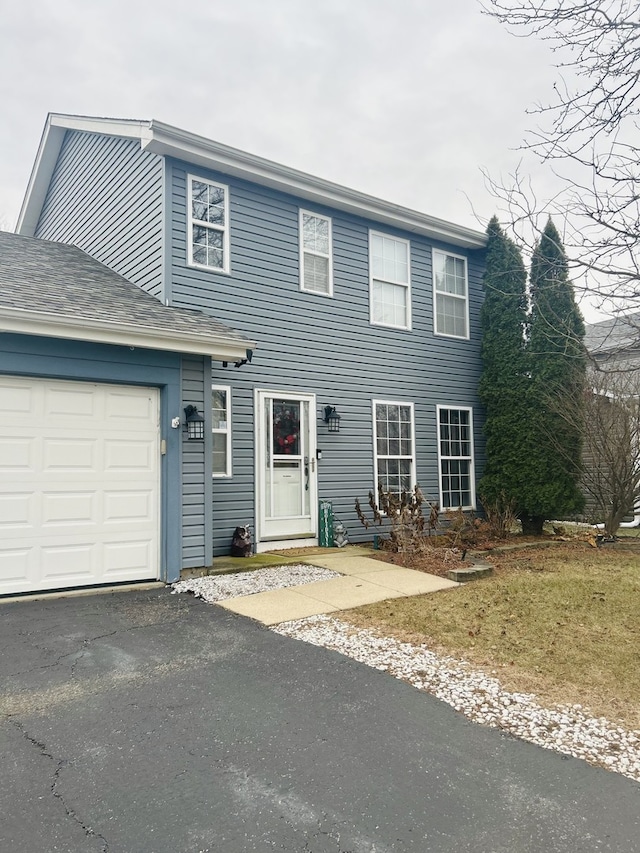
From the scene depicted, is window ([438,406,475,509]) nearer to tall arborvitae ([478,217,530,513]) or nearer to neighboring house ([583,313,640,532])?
tall arborvitae ([478,217,530,513])

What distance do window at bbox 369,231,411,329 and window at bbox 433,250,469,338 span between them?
76 cm

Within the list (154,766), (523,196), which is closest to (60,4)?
(523,196)

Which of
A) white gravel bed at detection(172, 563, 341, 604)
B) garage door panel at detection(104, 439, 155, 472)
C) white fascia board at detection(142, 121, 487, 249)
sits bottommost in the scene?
white gravel bed at detection(172, 563, 341, 604)

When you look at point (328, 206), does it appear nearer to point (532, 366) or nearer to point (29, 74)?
point (532, 366)

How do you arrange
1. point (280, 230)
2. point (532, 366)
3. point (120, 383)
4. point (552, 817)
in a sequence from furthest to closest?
point (532, 366)
point (280, 230)
point (120, 383)
point (552, 817)

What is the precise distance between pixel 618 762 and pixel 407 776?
1037 mm

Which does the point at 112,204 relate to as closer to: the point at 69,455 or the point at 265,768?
the point at 69,455

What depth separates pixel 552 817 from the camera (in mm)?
2346

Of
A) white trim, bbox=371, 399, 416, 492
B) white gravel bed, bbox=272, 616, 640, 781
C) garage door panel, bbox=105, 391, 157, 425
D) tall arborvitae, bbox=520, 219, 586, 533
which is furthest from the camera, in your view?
tall arborvitae, bbox=520, 219, 586, 533

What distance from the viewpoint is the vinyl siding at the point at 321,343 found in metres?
8.19

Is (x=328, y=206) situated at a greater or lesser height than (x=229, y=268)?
greater

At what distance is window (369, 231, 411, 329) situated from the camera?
10211mm

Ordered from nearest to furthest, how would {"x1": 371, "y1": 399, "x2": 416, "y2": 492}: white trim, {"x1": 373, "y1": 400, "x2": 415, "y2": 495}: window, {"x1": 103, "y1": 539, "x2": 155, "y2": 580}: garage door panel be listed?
{"x1": 103, "y1": 539, "x2": 155, "y2": 580}: garage door panel → {"x1": 371, "y1": 399, "x2": 416, "y2": 492}: white trim → {"x1": 373, "y1": 400, "x2": 415, "y2": 495}: window

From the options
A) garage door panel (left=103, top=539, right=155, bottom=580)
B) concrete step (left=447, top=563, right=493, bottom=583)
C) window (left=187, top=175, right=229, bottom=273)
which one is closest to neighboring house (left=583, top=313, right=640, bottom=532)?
concrete step (left=447, top=563, right=493, bottom=583)
